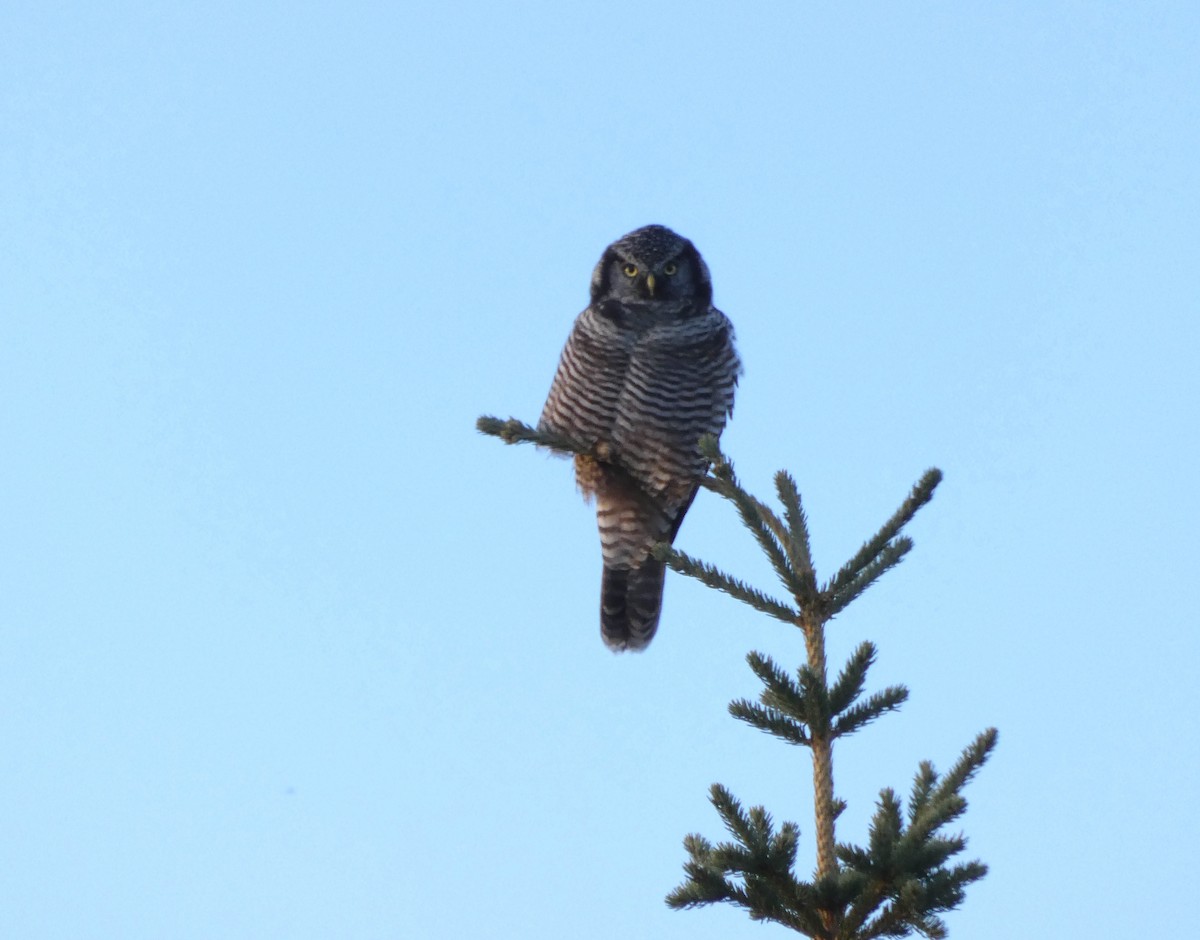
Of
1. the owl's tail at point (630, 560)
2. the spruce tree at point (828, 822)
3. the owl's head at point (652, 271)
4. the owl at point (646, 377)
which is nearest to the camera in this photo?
the spruce tree at point (828, 822)

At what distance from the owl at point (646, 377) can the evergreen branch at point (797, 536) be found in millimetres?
3336

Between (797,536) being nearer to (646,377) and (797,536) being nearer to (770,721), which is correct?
(770,721)

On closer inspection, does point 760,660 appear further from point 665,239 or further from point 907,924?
point 665,239

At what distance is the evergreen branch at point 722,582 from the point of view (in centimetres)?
298

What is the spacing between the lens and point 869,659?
2.75 m

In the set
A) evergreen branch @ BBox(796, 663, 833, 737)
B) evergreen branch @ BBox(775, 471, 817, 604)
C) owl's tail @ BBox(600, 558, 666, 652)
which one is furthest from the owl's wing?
evergreen branch @ BBox(796, 663, 833, 737)

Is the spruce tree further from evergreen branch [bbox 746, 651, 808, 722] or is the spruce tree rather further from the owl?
the owl

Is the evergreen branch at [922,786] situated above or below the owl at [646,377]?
below

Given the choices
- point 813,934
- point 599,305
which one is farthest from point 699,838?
point 599,305

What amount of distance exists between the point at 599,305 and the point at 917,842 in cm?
476

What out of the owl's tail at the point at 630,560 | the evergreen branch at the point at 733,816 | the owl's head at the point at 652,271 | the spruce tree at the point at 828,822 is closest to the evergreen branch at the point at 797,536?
the spruce tree at the point at 828,822

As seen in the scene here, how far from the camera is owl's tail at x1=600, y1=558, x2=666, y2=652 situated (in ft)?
24.8

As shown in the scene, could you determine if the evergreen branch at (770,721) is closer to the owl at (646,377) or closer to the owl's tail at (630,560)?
the owl at (646,377)

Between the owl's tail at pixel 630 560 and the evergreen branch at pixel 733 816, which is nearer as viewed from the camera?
the evergreen branch at pixel 733 816
